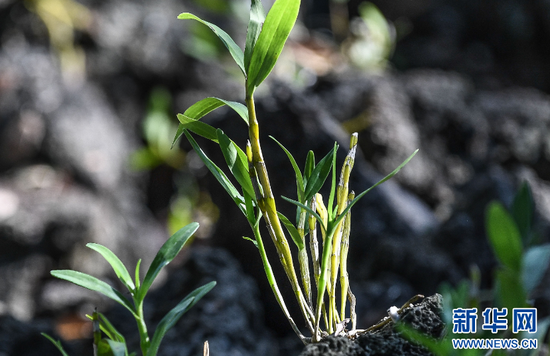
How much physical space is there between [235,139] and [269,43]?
121 cm

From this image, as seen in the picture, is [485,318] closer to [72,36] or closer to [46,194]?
[46,194]

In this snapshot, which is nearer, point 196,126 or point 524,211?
point 524,211

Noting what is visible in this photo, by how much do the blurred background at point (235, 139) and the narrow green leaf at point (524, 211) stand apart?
96cm

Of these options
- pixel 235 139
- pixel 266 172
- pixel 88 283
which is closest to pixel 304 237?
pixel 266 172

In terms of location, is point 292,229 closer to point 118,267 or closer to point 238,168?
point 238,168

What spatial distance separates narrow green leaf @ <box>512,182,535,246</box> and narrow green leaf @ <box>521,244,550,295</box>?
0.09m

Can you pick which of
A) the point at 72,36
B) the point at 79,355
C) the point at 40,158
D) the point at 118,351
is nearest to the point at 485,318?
the point at 118,351

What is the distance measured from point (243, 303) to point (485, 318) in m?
1.02

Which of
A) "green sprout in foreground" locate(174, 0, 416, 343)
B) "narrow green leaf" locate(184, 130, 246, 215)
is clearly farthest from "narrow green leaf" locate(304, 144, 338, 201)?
"narrow green leaf" locate(184, 130, 246, 215)

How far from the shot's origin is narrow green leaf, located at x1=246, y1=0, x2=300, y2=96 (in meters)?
0.72

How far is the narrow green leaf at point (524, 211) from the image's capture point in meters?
0.67

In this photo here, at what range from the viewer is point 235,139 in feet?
6.31

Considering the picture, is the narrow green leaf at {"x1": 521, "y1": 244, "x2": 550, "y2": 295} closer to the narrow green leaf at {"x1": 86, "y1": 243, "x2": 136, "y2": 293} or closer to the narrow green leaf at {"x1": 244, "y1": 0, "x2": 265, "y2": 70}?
the narrow green leaf at {"x1": 244, "y1": 0, "x2": 265, "y2": 70}

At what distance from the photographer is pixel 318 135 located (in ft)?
6.01
